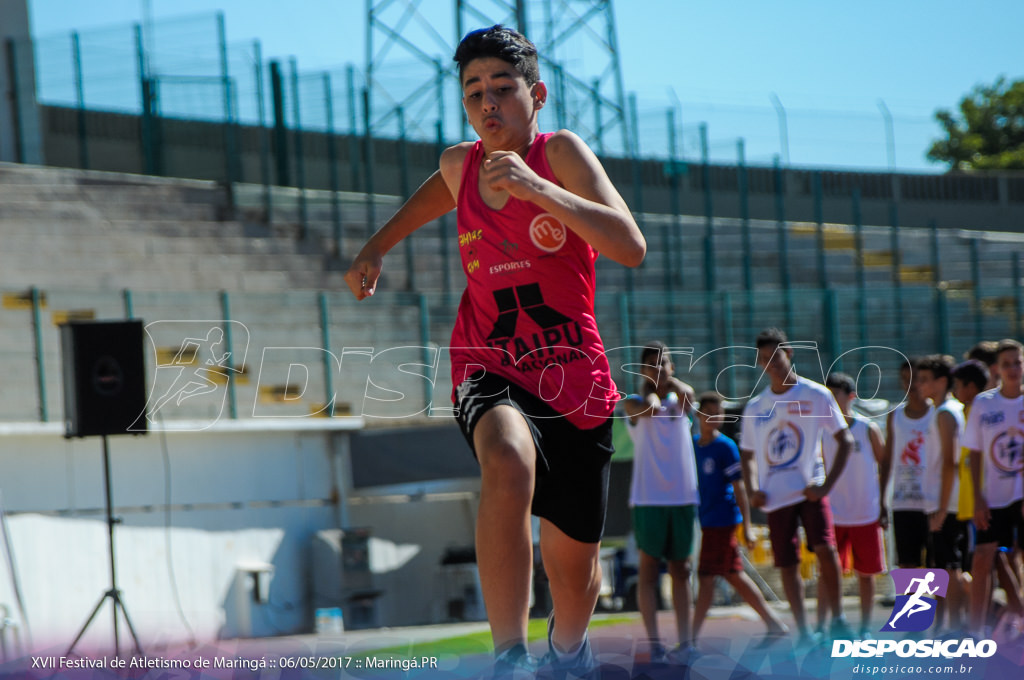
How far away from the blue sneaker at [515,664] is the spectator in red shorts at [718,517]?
17.1 feet

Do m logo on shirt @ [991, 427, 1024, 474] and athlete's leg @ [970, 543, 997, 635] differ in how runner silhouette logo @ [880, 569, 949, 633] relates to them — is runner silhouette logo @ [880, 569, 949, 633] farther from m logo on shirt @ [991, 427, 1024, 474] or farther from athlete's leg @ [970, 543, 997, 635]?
m logo on shirt @ [991, 427, 1024, 474]

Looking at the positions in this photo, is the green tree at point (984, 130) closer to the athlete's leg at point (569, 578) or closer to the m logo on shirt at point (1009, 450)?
the m logo on shirt at point (1009, 450)

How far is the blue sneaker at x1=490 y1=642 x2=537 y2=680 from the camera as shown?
8.71ft

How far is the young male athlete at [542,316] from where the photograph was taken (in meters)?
3.20

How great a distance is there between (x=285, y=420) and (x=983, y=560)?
6.69 m

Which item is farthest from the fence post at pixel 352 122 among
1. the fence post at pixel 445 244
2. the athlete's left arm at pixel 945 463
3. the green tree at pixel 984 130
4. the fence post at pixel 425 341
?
the green tree at pixel 984 130

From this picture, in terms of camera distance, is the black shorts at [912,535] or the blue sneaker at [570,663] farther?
the black shorts at [912,535]

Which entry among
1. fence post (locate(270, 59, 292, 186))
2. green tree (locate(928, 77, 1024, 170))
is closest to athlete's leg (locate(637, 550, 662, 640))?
fence post (locate(270, 59, 292, 186))

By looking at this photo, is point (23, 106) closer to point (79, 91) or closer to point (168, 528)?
point (79, 91)

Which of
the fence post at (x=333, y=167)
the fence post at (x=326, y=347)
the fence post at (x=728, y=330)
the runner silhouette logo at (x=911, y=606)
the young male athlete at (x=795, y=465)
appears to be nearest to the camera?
the runner silhouette logo at (x=911, y=606)

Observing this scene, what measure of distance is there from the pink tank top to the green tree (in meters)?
36.6

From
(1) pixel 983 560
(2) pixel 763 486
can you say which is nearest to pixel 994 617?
(1) pixel 983 560

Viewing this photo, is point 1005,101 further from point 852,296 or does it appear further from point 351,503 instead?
point 351,503

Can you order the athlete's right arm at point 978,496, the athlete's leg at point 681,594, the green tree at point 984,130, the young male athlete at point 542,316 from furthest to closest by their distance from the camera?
the green tree at point 984,130, the athlete's leg at point 681,594, the athlete's right arm at point 978,496, the young male athlete at point 542,316
